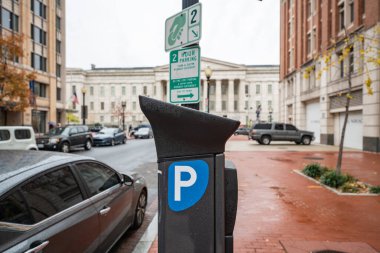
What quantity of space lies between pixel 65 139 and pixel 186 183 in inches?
657

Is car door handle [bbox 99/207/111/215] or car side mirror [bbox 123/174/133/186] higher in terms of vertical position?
car side mirror [bbox 123/174/133/186]

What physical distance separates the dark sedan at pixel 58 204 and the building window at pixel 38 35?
3507 cm

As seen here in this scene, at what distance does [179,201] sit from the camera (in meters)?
1.62

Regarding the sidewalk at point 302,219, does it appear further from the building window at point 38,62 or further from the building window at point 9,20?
the building window at point 38,62

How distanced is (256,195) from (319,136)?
2187 cm

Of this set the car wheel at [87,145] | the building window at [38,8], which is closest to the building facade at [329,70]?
the car wheel at [87,145]

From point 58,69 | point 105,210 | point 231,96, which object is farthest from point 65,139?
point 231,96

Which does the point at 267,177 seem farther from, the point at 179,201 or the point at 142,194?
the point at 179,201

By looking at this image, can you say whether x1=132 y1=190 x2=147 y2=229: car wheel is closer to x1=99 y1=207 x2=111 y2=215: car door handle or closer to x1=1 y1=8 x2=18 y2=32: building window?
x1=99 y1=207 x2=111 y2=215: car door handle

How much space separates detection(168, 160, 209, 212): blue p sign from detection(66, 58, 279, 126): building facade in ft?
255

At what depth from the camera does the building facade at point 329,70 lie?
16.7m

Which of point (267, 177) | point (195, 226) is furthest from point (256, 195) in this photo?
point (195, 226)

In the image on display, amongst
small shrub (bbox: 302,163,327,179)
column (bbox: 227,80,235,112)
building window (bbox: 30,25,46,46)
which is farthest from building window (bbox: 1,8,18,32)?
column (bbox: 227,80,235,112)

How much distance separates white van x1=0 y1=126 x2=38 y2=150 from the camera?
470 inches
